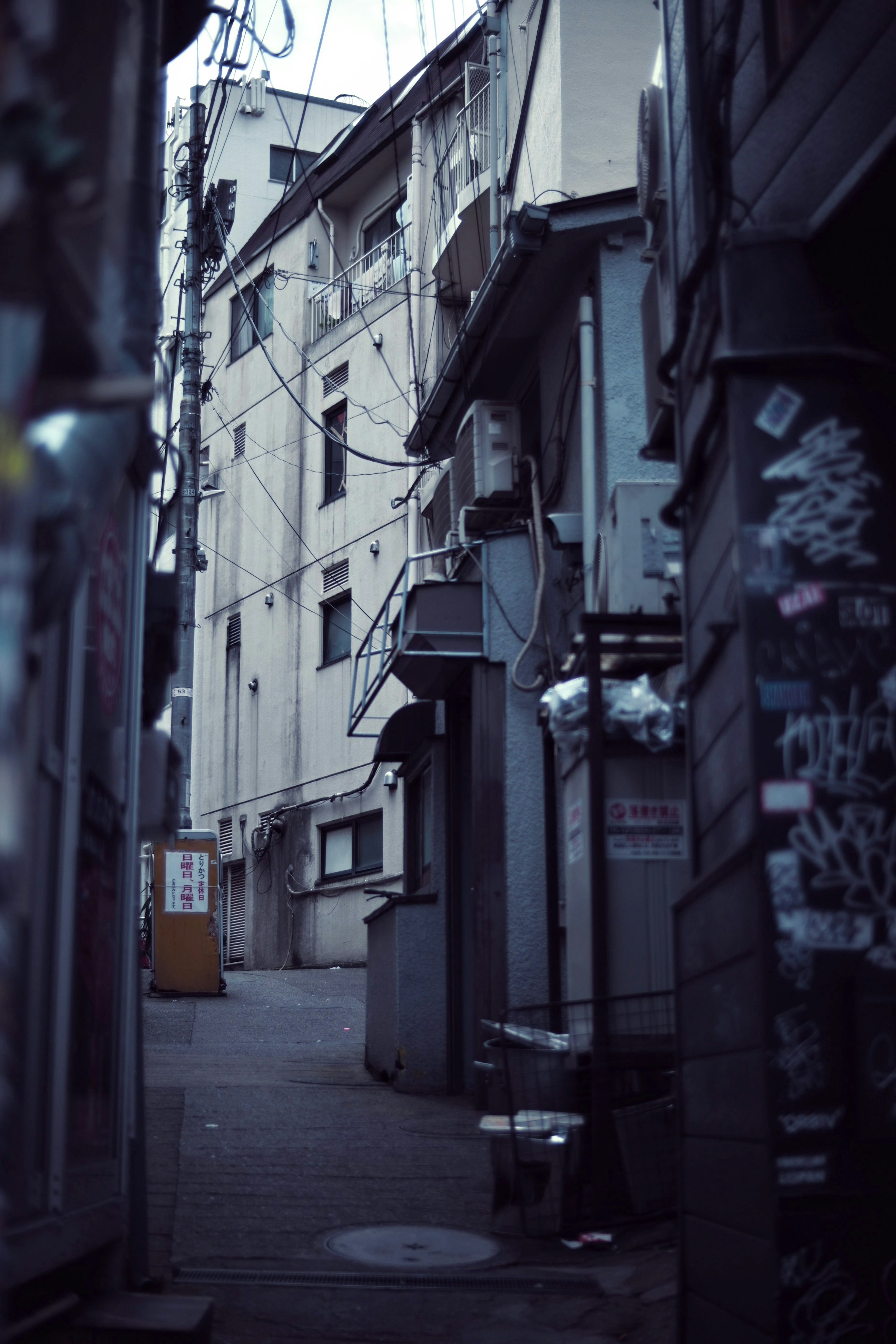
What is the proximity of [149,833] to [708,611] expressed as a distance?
226 cm

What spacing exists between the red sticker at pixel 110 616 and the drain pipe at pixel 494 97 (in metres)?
8.79

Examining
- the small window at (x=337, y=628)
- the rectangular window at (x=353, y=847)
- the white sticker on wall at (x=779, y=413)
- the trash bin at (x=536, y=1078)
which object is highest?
the small window at (x=337, y=628)

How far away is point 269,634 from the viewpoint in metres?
25.5

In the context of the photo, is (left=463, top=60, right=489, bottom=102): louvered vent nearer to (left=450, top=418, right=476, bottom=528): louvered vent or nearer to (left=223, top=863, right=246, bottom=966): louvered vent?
(left=450, top=418, right=476, bottom=528): louvered vent

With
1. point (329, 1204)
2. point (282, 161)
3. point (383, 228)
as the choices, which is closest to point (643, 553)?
point (329, 1204)

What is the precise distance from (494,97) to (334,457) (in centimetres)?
1174

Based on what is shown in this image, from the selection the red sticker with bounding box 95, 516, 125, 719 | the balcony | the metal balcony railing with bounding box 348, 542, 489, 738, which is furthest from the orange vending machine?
the red sticker with bounding box 95, 516, 125, 719

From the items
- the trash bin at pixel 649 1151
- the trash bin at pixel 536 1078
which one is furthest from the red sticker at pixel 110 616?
the trash bin at pixel 649 1151

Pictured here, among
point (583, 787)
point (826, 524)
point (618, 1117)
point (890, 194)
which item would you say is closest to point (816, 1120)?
point (826, 524)

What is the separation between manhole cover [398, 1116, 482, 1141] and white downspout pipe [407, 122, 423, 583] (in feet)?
40.1

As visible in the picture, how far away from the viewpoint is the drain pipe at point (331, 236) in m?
25.2

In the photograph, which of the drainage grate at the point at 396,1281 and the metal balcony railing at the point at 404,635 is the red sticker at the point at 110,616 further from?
the metal balcony railing at the point at 404,635

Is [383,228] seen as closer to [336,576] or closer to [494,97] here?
[336,576]

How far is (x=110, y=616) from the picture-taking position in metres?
4.65
